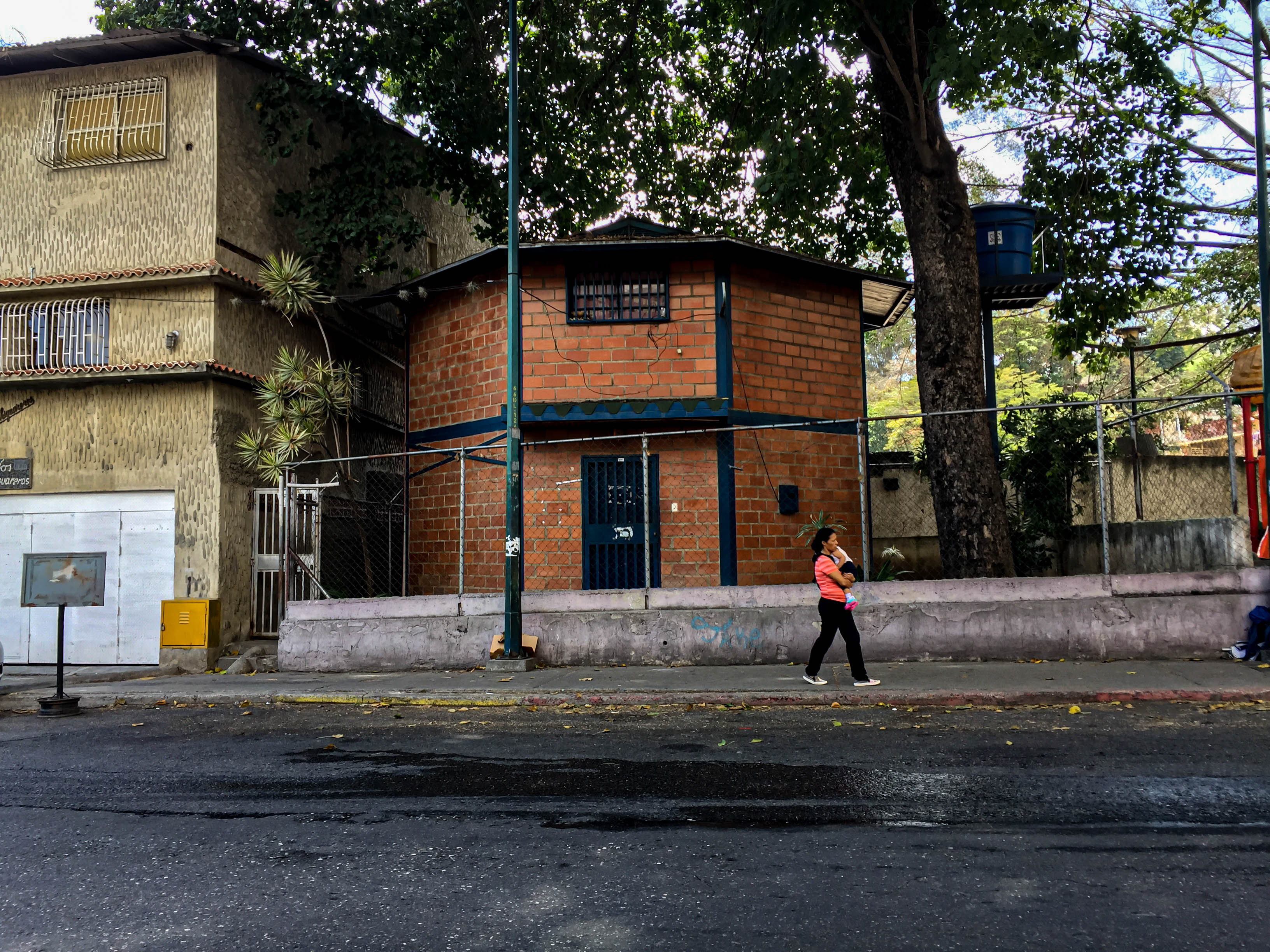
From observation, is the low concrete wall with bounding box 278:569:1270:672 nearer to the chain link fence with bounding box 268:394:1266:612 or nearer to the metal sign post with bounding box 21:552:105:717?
the chain link fence with bounding box 268:394:1266:612

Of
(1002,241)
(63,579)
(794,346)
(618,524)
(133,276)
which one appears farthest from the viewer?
(1002,241)

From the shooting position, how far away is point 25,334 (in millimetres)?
14281

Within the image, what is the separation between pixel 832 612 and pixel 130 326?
1108cm

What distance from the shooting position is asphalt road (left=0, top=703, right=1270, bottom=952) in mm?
3545

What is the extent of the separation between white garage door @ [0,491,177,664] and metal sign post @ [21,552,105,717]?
3320mm

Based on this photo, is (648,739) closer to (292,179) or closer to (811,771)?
(811,771)

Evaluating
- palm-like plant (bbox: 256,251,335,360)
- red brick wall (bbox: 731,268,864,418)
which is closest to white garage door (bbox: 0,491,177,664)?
palm-like plant (bbox: 256,251,335,360)

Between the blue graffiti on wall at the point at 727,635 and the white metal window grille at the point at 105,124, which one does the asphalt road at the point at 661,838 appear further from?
the white metal window grille at the point at 105,124

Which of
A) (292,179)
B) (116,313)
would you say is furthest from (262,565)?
(292,179)

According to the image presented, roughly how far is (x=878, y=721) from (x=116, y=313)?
40.7 ft

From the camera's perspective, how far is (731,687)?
932 centimetres

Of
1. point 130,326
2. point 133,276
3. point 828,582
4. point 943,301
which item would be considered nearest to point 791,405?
point 943,301

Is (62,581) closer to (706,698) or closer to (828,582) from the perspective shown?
(706,698)

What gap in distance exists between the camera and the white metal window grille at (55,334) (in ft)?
46.1
